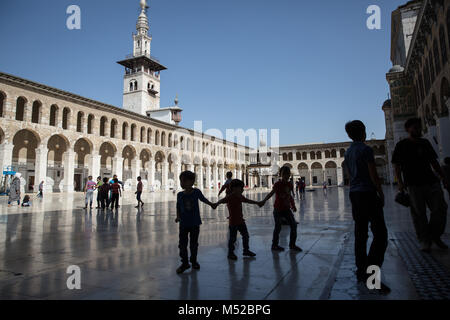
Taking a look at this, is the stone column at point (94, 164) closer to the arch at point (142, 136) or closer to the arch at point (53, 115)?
the arch at point (53, 115)

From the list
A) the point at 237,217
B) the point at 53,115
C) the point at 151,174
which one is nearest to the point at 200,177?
the point at 151,174

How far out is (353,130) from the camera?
9.83 ft

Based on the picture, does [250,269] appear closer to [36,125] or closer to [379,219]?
[379,219]

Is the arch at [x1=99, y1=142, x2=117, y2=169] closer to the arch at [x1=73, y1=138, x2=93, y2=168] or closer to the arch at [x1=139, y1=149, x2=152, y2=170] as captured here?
the arch at [x1=73, y1=138, x2=93, y2=168]

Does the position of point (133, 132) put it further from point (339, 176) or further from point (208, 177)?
point (339, 176)

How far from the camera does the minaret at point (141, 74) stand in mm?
46281

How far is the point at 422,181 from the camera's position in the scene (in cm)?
376

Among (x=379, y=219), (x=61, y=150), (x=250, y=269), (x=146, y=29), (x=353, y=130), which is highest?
(x=146, y=29)

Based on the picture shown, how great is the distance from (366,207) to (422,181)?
168 centimetres

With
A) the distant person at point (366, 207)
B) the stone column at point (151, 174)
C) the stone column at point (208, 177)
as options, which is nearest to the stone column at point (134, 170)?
the stone column at point (151, 174)

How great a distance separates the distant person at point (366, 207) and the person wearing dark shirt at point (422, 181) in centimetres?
128

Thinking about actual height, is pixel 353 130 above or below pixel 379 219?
above
